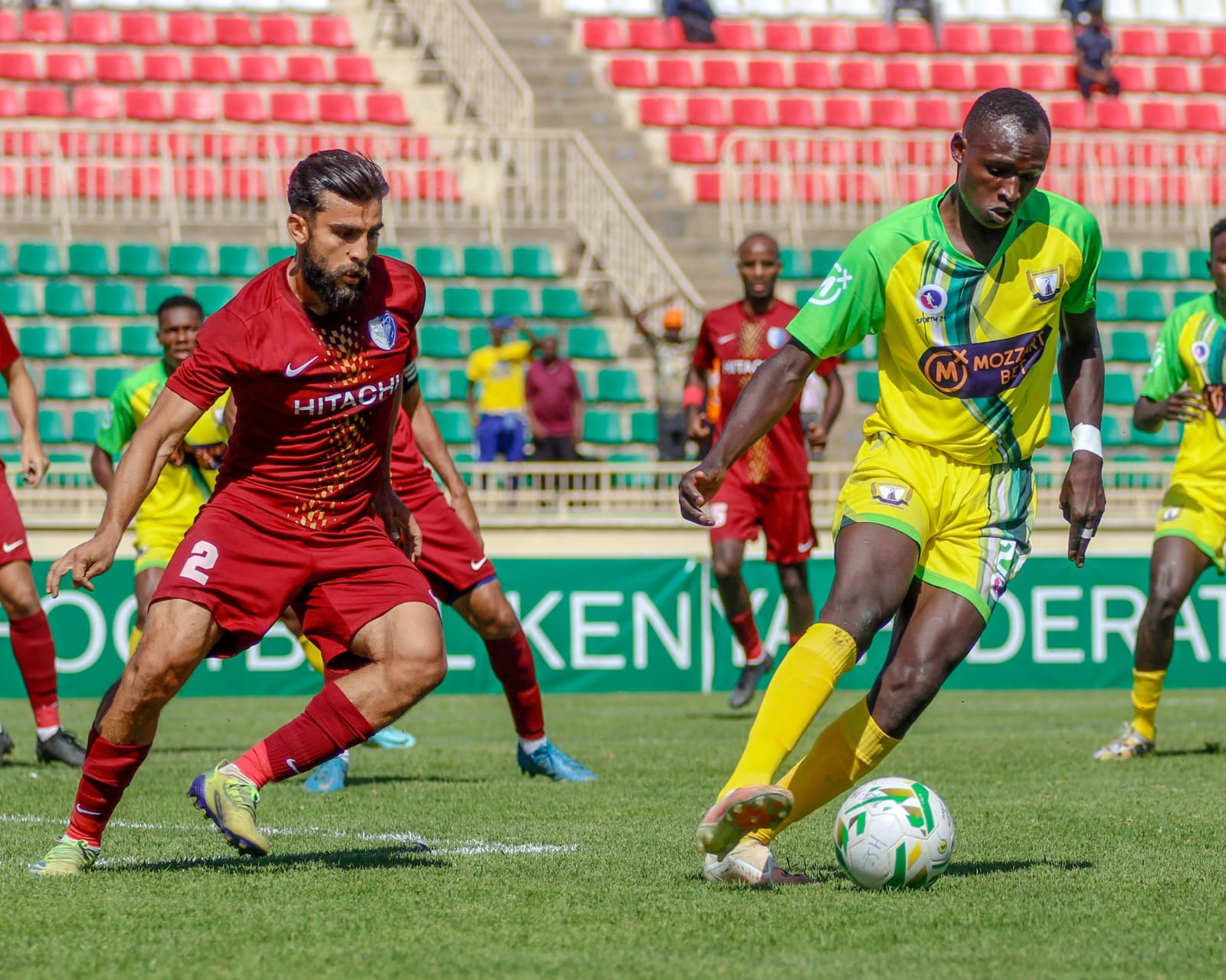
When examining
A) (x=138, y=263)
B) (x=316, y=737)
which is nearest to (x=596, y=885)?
(x=316, y=737)

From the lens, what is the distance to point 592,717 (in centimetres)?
1233

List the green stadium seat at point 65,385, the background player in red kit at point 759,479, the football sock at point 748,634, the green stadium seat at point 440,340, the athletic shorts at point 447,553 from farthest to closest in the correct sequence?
the green stadium seat at point 440,340
the green stadium seat at point 65,385
the football sock at point 748,634
the background player in red kit at point 759,479
the athletic shorts at point 447,553

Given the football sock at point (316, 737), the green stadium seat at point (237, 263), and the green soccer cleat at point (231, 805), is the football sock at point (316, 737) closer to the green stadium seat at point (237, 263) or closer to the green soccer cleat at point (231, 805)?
the green soccer cleat at point (231, 805)

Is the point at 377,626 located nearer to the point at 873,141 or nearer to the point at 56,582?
the point at 56,582

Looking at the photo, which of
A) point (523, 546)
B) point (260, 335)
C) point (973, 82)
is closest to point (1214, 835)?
point (260, 335)

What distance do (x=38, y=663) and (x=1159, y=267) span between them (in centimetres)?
1591

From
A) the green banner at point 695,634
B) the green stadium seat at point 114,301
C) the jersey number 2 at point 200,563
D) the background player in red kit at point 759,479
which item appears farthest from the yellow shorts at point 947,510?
the green stadium seat at point 114,301

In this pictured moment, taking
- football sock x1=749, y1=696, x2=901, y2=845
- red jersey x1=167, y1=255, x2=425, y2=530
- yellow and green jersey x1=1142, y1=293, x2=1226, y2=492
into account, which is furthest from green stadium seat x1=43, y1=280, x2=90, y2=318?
football sock x1=749, y1=696, x2=901, y2=845

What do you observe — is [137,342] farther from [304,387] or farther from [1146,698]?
[304,387]

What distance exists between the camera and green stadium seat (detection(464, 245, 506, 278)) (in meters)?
20.4

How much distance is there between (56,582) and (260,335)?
0.89 m

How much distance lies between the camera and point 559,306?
66.5 feet

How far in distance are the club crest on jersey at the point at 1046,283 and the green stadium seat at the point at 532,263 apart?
1531cm

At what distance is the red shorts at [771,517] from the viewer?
450 inches
